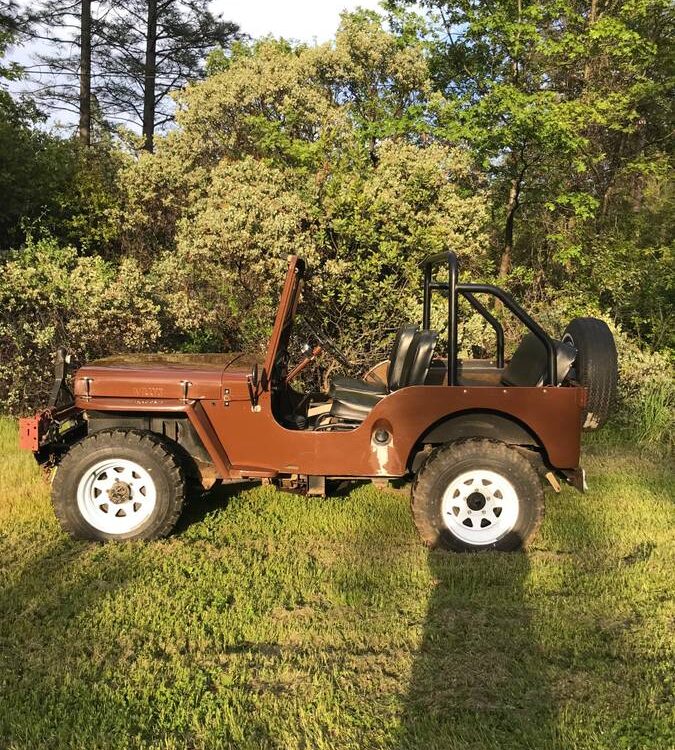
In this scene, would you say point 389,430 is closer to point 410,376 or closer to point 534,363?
point 410,376

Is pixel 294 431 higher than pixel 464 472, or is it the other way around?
pixel 294 431

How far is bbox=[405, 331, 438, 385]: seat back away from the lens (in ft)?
13.2

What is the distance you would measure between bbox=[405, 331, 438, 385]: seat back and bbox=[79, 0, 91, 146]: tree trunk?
45.8 feet

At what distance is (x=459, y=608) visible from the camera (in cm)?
324

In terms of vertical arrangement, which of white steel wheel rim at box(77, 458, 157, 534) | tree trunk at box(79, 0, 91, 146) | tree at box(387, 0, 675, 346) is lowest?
white steel wheel rim at box(77, 458, 157, 534)

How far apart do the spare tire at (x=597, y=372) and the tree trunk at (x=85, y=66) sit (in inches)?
575

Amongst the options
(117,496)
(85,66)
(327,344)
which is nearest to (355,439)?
(117,496)

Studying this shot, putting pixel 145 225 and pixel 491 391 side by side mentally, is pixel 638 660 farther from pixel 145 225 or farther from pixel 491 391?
pixel 145 225

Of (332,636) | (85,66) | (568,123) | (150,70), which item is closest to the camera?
(332,636)

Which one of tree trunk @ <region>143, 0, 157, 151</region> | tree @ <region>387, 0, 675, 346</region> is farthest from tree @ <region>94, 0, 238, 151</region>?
tree @ <region>387, 0, 675, 346</region>

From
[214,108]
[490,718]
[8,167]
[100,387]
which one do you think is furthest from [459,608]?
[214,108]

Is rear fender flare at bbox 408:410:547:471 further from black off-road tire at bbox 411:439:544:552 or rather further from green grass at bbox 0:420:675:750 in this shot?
green grass at bbox 0:420:675:750

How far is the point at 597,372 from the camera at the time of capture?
3936mm

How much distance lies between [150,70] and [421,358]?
55.1 feet
